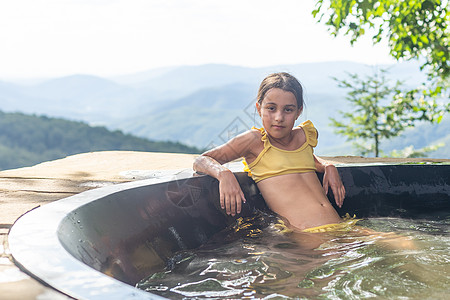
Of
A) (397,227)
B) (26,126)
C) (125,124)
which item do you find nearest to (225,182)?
(397,227)

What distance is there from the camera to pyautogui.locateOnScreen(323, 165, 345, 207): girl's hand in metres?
2.38

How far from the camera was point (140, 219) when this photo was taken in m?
1.74

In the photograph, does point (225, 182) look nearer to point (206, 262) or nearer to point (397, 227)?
Result: point (206, 262)

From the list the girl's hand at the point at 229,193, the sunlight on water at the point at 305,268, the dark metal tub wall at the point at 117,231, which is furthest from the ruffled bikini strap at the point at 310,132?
the girl's hand at the point at 229,193

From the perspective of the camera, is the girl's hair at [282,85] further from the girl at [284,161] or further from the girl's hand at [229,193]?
the girl's hand at [229,193]

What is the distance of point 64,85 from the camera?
388 feet

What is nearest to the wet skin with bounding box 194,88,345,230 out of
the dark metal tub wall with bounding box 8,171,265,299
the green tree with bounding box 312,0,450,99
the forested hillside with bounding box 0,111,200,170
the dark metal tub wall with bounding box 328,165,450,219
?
the dark metal tub wall with bounding box 8,171,265,299

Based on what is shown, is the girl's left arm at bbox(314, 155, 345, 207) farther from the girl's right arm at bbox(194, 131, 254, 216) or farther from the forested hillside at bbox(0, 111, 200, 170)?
the forested hillside at bbox(0, 111, 200, 170)

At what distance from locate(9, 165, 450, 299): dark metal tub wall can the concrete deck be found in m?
0.03

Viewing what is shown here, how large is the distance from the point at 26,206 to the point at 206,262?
71 cm

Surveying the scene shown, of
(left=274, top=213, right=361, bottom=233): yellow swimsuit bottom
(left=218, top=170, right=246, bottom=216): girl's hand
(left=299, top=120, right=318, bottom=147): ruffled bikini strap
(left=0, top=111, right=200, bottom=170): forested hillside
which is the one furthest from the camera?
(left=0, top=111, right=200, bottom=170): forested hillside

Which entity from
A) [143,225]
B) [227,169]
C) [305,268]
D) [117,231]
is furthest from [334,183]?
[117,231]

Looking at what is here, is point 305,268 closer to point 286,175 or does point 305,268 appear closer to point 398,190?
point 286,175

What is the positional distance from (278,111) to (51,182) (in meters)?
1.24
